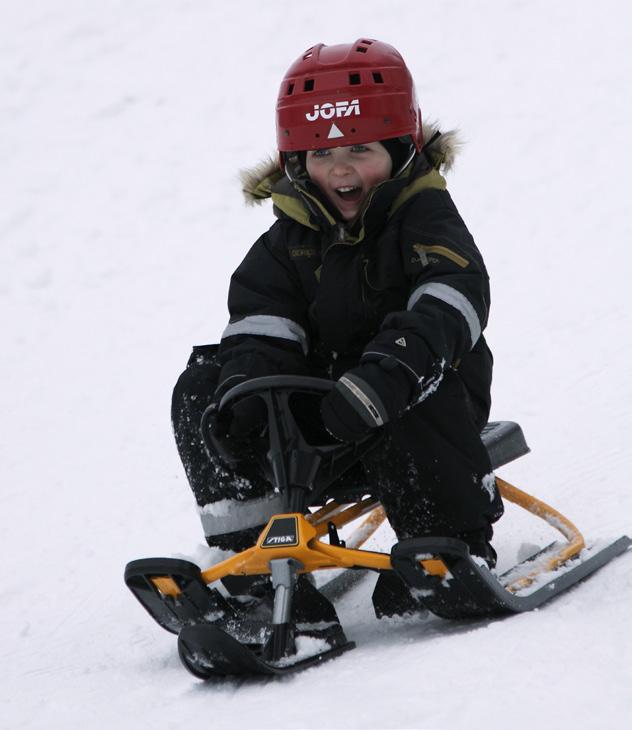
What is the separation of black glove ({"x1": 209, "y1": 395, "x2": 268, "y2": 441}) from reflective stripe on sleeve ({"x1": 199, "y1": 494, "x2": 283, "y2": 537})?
0.19 meters

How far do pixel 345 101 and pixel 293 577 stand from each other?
131cm

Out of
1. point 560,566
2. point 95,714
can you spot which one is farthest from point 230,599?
point 560,566

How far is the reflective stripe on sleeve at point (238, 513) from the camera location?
3.28 metres

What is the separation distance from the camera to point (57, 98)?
29.4 feet

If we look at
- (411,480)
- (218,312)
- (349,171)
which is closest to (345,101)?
(349,171)

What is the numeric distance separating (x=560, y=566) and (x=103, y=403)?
3.14 meters

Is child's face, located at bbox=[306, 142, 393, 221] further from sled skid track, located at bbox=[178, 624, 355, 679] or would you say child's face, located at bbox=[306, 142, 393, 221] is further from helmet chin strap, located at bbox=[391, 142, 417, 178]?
sled skid track, located at bbox=[178, 624, 355, 679]

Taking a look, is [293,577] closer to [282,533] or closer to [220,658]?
[282,533]

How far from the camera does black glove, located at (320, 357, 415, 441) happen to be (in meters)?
2.84

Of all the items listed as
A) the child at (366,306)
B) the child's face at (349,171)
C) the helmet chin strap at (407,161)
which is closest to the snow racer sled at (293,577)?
the child at (366,306)

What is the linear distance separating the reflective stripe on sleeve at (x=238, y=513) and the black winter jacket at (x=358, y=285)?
1.01 ft

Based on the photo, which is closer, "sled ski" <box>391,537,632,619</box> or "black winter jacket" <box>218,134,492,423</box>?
"sled ski" <box>391,537,632,619</box>

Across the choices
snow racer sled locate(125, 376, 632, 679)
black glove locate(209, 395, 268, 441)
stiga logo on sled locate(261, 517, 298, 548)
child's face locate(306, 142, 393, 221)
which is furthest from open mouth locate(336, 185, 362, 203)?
stiga logo on sled locate(261, 517, 298, 548)

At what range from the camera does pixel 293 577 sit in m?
2.84
